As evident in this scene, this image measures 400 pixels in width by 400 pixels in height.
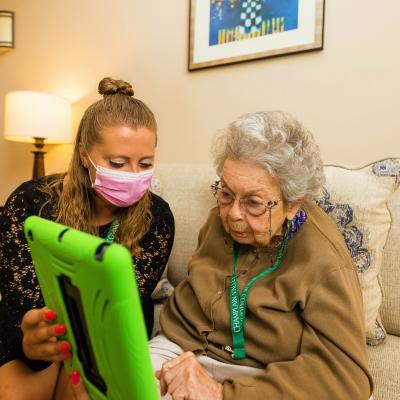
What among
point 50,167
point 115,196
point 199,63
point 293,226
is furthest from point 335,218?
point 50,167

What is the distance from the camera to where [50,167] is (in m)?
2.93

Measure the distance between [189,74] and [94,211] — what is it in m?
1.10

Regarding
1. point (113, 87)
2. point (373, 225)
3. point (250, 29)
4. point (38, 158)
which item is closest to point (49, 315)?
point (113, 87)

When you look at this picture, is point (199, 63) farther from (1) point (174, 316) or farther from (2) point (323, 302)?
(2) point (323, 302)

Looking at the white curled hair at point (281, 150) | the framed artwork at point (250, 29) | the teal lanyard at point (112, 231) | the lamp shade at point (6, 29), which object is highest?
the lamp shade at point (6, 29)

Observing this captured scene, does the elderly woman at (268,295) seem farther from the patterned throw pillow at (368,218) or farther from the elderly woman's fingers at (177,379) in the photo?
the patterned throw pillow at (368,218)

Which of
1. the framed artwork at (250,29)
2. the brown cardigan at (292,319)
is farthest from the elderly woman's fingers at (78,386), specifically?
the framed artwork at (250,29)

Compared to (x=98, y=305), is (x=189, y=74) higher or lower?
higher

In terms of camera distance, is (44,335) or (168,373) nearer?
(44,335)

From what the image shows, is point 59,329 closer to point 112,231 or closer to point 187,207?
point 112,231

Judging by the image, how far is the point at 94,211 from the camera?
1.34 meters

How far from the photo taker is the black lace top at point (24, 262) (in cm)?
112

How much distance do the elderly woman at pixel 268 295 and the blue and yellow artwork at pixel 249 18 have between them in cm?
90

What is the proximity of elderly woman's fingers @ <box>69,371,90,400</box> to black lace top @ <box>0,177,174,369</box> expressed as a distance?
1.18 ft
